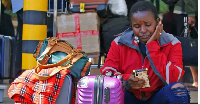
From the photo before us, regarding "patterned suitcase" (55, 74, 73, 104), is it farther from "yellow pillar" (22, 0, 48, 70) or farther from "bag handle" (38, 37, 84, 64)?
"yellow pillar" (22, 0, 48, 70)

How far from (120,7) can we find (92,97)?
6.61 feet

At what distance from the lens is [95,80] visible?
230 cm

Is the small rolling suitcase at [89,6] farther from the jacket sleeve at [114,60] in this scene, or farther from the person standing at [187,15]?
the jacket sleeve at [114,60]

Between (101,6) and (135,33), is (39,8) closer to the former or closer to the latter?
(101,6)

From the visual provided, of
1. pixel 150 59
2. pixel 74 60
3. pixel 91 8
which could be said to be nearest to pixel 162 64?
pixel 150 59

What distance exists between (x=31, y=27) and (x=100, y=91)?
1972 mm

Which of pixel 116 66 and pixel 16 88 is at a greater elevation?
pixel 116 66

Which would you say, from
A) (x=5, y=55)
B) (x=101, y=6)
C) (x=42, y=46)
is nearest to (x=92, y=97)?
(x=42, y=46)

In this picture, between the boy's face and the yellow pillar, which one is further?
the yellow pillar

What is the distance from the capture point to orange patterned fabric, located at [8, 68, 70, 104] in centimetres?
276

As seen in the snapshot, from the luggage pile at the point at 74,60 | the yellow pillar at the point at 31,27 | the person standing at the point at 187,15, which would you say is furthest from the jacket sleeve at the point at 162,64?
the person standing at the point at 187,15

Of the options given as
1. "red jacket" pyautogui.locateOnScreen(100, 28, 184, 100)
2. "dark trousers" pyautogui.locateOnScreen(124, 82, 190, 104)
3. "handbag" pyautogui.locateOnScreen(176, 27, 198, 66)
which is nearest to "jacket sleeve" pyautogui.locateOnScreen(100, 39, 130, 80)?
"red jacket" pyautogui.locateOnScreen(100, 28, 184, 100)

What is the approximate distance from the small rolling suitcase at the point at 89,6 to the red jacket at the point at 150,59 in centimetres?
119

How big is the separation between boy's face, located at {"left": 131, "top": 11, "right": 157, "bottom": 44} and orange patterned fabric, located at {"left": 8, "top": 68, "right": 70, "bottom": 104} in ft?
2.40
